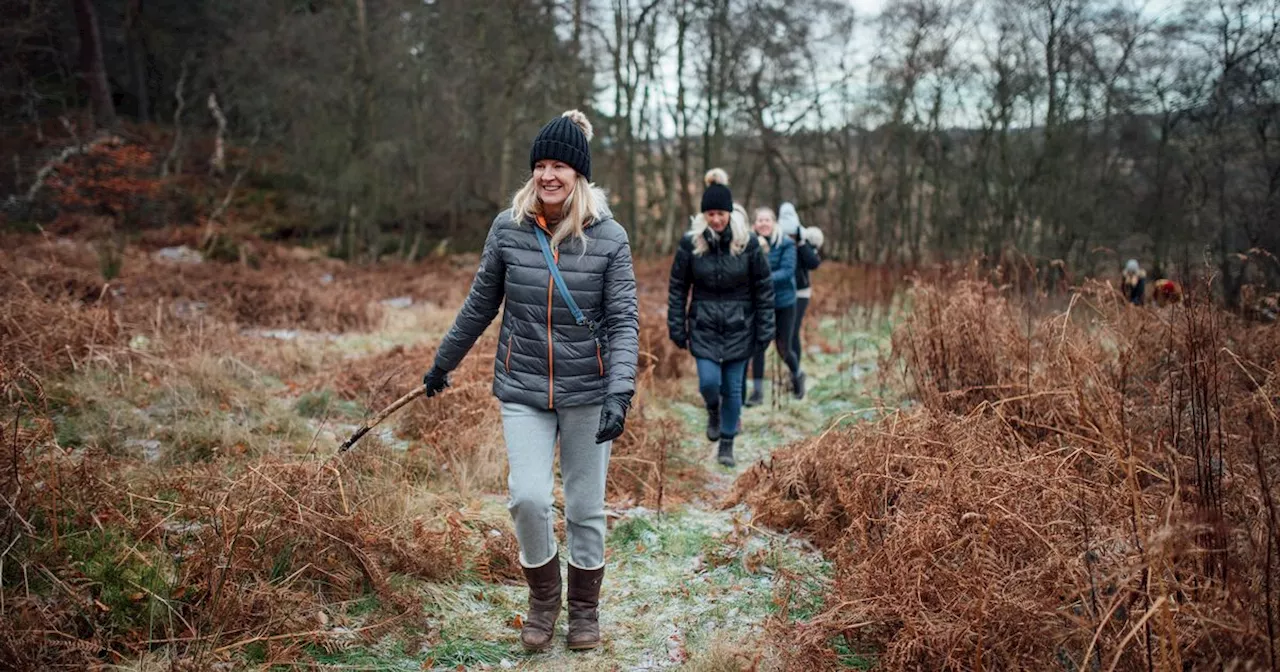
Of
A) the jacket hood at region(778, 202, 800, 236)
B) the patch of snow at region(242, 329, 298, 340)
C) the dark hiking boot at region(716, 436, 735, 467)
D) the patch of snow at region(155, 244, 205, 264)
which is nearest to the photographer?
the dark hiking boot at region(716, 436, 735, 467)

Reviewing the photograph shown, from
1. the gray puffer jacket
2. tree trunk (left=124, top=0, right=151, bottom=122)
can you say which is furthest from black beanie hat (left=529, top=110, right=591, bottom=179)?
tree trunk (left=124, top=0, right=151, bottom=122)

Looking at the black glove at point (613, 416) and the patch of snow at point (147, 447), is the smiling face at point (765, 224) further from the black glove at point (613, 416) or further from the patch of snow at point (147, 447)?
the patch of snow at point (147, 447)

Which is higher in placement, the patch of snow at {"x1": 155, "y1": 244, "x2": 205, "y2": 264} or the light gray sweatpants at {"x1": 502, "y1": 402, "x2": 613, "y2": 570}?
the patch of snow at {"x1": 155, "y1": 244, "x2": 205, "y2": 264}

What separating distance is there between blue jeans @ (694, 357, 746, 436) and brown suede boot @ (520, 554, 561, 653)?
2835mm

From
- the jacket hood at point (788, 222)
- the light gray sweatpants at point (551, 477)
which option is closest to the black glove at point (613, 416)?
the light gray sweatpants at point (551, 477)

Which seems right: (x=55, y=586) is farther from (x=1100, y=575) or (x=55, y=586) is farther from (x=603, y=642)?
(x=1100, y=575)

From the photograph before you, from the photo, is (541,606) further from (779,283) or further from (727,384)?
(779,283)

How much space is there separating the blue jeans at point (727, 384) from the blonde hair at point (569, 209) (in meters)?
2.87

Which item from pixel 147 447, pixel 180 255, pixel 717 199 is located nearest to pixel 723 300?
pixel 717 199

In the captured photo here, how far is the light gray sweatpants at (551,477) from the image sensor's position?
3.01 meters

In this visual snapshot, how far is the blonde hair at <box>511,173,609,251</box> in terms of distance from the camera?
10.0 ft

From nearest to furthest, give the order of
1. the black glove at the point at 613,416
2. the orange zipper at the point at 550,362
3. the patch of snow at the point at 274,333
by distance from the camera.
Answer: the black glove at the point at 613,416
the orange zipper at the point at 550,362
the patch of snow at the point at 274,333

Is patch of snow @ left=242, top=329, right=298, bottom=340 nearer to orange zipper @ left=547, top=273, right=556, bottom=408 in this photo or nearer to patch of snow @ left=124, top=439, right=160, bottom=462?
patch of snow @ left=124, top=439, right=160, bottom=462

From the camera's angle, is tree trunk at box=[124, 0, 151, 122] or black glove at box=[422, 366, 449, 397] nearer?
black glove at box=[422, 366, 449, 397]
